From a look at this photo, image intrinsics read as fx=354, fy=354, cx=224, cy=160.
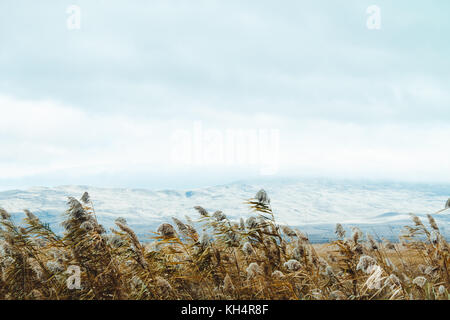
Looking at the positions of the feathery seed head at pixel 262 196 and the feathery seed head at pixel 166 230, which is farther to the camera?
the feathery seed head at pixel 262 196

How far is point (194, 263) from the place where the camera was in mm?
7344

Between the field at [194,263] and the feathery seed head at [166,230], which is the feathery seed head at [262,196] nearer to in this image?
the field at [194,263]

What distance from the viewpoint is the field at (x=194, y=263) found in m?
6.21

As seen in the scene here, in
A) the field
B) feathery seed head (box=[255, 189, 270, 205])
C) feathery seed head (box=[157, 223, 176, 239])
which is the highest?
feathery seed head (box=[255, 189, 270, 205])

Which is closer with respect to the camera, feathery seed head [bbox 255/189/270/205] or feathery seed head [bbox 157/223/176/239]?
feathery seed head [bbox 157/223/176/239]

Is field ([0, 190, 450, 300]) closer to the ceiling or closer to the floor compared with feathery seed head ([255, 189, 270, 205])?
closer to the floor

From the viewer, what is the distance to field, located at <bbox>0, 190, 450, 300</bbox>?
6.21 meters

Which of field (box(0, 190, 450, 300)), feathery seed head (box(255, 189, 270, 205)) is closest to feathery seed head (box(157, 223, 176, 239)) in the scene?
field (box(0, 190, 450, 300))

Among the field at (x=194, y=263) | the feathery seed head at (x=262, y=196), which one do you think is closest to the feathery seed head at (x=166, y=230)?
the field at (x=194, y=263)

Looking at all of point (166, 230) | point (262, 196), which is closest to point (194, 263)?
point (166, 230)

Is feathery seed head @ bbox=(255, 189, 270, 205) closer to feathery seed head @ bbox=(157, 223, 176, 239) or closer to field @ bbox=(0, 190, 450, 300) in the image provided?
field @ bbox=(0, 190, 450, 300)

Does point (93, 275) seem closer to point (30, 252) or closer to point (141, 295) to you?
point (141, 295)

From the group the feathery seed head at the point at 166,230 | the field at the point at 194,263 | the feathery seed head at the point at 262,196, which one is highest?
the feathery seed head at the point at 262,196
